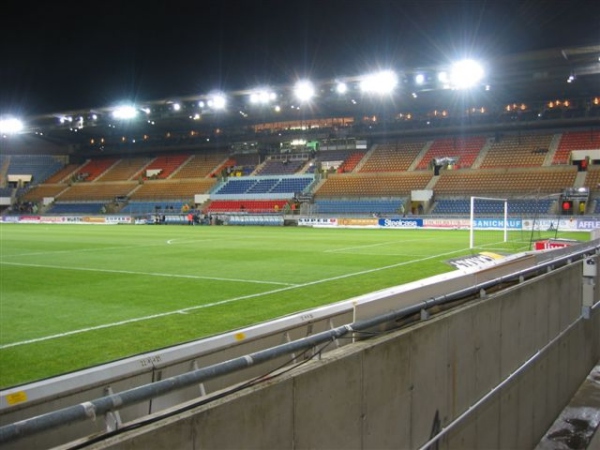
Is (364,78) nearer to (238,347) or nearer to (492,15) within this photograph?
(492,15)

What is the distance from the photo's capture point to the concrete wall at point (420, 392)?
2.88m

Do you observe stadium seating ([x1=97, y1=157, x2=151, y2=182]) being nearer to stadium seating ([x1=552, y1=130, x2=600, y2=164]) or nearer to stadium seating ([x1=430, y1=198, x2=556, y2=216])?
stadium seating ([x1=430, y1=198, x2=556, y2=216])

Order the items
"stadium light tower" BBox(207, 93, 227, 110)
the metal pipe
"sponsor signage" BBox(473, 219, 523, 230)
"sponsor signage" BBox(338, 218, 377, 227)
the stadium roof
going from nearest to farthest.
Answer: the metal pipe → "sponsor signage" BBox(473, 219, 523, 230) → the stadium roof → "sponsor signage" BBox(338, 218, 377, 227) → "stadium light tower" BBox(207, 93, 227, 110)

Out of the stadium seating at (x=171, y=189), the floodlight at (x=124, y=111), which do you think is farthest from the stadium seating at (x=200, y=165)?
the floodlight at (x=124, y=111)

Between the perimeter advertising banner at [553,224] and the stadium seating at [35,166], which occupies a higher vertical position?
the stadium seating at [35,166]

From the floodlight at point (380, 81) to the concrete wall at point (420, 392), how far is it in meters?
29.8

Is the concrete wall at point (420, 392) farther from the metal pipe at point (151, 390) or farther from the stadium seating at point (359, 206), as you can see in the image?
the stadium seating at point (359, 206)

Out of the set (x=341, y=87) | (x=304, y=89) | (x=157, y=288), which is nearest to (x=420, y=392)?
(x=157, y=288)

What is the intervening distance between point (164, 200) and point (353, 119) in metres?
22.1

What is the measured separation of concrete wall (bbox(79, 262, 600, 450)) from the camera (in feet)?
9.45

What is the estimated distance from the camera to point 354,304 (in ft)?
15.3

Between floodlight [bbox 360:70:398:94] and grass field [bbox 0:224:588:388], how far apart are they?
16.2 meters

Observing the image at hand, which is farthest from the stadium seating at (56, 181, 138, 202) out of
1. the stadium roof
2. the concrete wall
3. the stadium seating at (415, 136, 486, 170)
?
the concrete wall

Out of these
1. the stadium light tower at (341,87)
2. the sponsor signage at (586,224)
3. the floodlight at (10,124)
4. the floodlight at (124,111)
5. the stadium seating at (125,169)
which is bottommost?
the sponsor signage at (586,224)
